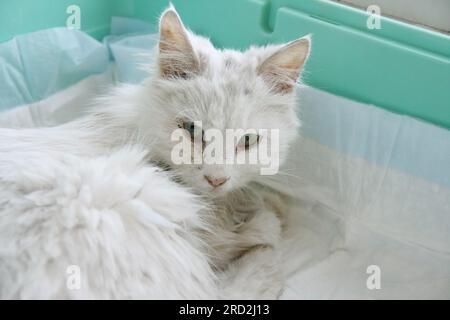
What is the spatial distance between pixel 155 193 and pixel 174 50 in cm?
36

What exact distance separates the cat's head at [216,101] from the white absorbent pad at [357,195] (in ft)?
0.89

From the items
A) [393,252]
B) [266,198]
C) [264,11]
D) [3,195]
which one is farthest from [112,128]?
[393,252]

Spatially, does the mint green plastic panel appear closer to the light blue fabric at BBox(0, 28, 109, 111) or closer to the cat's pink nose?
the light blue fabric at BBox(0, 28, 109, 111)

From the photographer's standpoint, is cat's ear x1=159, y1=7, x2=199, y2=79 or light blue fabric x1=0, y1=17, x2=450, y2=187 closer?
cat's ear x1=159, y1=7, x2=199, y2=79

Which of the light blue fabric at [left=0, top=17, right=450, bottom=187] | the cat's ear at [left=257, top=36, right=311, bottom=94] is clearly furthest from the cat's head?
the light blue fabric at [left=0, top=17, right=450, bottom=187]

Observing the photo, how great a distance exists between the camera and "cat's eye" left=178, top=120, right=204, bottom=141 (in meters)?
1.14

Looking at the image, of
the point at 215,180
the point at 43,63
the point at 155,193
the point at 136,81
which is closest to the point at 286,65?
the point at 215,180

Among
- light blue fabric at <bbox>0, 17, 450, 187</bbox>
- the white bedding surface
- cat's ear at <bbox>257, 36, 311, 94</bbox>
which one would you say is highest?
cat's ear at <bbox>257, 36, 311, 94</bbox>

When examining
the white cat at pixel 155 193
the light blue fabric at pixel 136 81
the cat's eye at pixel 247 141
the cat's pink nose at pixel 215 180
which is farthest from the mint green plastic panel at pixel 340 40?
the cat's pink nose at pixel 215 180

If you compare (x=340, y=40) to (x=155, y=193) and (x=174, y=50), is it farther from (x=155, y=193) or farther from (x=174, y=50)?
(x=155, y=193)

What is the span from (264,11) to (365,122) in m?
0.52

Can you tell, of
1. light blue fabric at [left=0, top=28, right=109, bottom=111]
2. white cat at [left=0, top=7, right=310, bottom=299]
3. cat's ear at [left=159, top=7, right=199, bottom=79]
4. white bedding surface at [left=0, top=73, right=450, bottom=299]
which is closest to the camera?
white cat at [left=0, top=7, right=310, bottom=299]

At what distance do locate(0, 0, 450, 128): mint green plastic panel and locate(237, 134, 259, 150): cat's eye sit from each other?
0.47 m

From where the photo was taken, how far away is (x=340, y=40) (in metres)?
1.47
